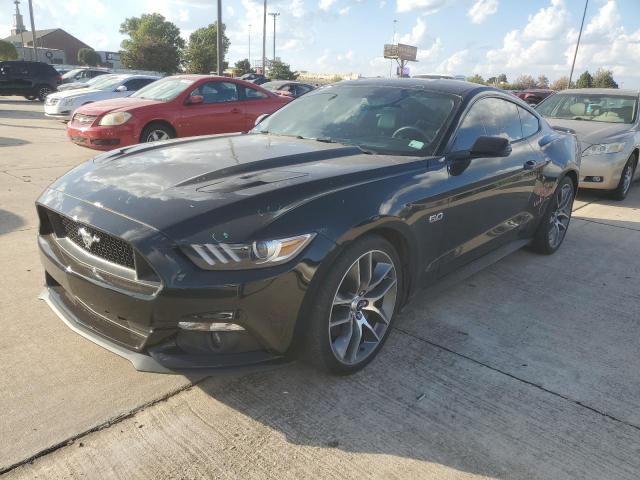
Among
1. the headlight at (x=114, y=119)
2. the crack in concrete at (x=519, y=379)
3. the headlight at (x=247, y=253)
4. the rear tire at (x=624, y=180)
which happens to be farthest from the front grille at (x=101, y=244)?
the rear tire at (x=624, y=180)

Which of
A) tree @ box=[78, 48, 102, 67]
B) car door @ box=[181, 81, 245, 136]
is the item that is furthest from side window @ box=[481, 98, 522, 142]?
tree @ box=[78, 48, 102, 67]

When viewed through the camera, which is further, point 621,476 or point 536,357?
point 536,357

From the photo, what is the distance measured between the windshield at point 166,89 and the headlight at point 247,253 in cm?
715

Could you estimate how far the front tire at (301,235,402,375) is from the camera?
249cm

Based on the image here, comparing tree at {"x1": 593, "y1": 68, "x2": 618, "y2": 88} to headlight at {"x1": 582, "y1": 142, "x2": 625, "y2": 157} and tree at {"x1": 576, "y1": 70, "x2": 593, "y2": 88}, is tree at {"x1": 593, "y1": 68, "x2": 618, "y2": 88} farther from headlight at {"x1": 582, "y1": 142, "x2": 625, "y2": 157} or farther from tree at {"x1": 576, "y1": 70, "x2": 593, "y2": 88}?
headlight at {"x1": 582, "y1": 142, "x2": 625, "y2": 157}

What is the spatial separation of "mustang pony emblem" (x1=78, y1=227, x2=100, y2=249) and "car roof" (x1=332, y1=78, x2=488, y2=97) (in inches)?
97.3

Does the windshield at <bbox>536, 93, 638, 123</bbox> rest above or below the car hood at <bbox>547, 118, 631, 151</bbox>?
above

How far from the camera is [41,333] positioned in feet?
10.2

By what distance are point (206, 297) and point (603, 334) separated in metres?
2.76

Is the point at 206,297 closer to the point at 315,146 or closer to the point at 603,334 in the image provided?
the point at 315,146

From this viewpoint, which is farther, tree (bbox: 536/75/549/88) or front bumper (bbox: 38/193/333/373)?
tree (bbox: 536/75/549/88)

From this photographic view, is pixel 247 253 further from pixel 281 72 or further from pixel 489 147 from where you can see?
pixel 281 72

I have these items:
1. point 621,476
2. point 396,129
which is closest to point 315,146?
point 396,129

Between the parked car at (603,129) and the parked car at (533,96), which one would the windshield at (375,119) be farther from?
the parked car at (533,96)
